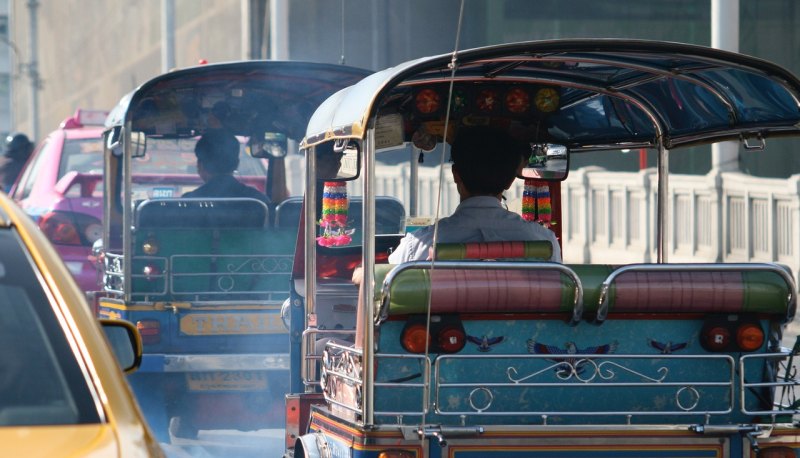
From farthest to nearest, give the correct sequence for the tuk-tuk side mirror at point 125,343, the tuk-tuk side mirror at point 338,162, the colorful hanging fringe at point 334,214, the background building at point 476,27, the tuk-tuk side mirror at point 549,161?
the background building at point 476,27
the tuk-tuk side mirror at point 549,161
the colorful hanging fringe at point 334,214
the tuk-tuk side mirror at point 338,162
the tuk-tuk side mirror at point 125,343

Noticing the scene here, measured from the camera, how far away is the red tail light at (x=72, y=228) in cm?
1204

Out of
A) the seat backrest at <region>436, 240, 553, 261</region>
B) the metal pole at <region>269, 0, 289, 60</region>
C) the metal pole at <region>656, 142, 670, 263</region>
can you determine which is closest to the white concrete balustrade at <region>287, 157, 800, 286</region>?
the metal pole at <region>269, 0, 289, 60</region>

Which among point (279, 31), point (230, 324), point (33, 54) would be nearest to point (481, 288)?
point (230, 324)

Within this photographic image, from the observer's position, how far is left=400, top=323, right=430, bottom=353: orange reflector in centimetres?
515

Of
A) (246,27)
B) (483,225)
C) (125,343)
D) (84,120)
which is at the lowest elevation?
(125,343)

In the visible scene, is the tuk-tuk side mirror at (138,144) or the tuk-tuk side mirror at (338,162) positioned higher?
the tuk-tuk side mirror at (138,144)

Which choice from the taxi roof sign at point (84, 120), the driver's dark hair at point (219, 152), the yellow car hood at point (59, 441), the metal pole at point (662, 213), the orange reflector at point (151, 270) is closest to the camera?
the yellow car hood at point (59, 441)

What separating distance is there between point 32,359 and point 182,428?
558cm

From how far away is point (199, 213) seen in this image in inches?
368

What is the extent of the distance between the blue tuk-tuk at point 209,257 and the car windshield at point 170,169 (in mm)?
2460

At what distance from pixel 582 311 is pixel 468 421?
0.53 metres

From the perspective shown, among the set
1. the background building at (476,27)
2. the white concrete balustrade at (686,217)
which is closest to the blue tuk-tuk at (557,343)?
the white concrete balustrade at (686,217)

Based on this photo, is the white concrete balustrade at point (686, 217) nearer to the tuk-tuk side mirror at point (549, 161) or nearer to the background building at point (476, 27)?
the background building at point (476, 27)

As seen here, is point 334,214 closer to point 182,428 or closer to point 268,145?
point 182,428
